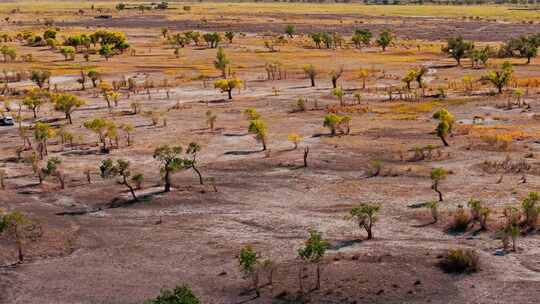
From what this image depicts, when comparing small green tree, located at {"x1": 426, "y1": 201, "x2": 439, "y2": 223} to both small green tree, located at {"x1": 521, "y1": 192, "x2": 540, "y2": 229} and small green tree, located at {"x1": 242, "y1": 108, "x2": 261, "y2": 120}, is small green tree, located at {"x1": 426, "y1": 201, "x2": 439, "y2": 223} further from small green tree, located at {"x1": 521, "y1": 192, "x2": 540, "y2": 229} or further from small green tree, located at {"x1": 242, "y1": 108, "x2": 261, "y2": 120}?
small green tree, located at {"x1": 242, "y1": 108, "x2": 261, "y2": 120}

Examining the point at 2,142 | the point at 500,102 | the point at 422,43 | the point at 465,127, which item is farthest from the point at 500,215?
the point at 422,43

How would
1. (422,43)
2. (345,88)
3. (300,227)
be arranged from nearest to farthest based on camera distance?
(300,227)
(345,88)
(422,43)

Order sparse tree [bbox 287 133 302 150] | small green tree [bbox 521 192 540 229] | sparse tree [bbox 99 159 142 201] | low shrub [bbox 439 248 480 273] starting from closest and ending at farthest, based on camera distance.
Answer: low shrub [bbox 439 248 480 273] → small green tree [bbox 521 192 540 229] → sparse tree [bbox 99 159 142 201] → sparse tree [bbox 287 133 302 150]

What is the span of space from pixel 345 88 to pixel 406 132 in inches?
1202

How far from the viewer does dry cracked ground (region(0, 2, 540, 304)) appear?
3950cm

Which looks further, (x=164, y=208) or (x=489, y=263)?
(x=164, y=208)

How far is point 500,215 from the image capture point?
48.4m

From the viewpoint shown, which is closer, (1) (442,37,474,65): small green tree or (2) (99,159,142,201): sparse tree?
(2) (99,159,142,201): sparse tree

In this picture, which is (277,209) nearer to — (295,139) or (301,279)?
→ (301,279)

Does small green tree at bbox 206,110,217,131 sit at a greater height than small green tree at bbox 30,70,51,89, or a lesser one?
lesser

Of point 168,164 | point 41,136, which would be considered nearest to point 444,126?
point 168,164

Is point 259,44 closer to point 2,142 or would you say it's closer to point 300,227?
point 2,142

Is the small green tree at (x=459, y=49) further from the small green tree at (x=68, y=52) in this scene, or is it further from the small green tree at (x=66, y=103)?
the small green tree at (x=68, y=52)

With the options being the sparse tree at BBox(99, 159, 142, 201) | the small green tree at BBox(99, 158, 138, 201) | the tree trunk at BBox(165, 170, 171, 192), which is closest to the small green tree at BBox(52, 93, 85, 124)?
the small green tree at BBox(99, 158, 138, 201)
